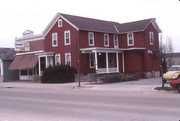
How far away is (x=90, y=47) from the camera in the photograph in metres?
38.6

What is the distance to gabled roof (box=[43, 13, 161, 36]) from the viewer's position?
125ft

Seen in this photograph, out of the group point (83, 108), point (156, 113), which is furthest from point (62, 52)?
point (156, 113)

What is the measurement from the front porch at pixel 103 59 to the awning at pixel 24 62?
24.2 feet

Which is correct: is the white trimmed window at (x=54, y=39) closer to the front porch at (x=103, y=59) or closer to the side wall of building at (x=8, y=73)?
the front porch at (x=103, y=59)

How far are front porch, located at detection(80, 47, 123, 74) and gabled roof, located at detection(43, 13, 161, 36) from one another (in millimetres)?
3208

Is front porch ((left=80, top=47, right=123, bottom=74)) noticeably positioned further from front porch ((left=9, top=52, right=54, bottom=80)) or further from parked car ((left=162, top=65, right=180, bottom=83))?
parked car ((left=162, top=65, right=180, bottom=83))

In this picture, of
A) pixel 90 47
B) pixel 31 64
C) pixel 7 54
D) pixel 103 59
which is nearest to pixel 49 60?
pixel 31 64

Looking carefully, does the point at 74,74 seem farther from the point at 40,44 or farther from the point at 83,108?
the point at 83,108

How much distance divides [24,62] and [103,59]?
10800 mm

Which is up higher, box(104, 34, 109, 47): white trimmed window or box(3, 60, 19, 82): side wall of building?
box(104, 34, 109, 47): white trimmed window

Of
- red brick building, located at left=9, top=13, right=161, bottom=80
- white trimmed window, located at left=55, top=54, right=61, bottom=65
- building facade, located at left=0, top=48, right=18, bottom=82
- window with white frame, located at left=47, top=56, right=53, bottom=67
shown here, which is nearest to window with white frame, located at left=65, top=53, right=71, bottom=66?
red brick building, located at left=9, top=13, right=161, bottom=80

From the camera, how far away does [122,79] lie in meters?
32.4

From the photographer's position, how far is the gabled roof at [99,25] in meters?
38.2

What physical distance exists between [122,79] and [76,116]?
2183cm
